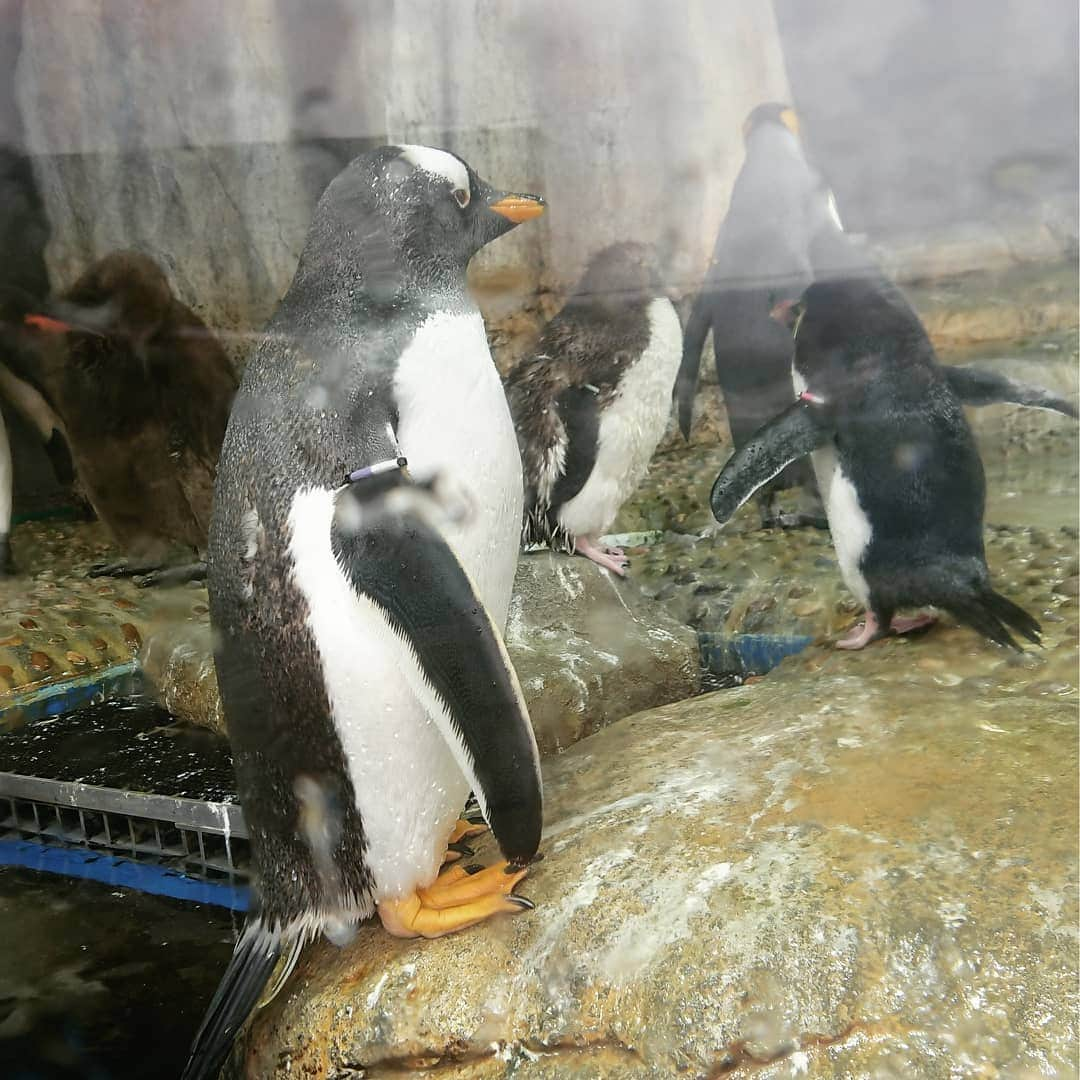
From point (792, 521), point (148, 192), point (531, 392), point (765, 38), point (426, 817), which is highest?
point (765, 38)

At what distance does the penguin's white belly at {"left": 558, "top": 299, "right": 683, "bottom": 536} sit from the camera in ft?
4.51

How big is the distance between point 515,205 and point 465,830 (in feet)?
2.47

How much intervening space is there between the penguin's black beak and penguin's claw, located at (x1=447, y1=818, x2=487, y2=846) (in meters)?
0.73

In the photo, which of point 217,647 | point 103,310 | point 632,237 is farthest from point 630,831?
point 103,310

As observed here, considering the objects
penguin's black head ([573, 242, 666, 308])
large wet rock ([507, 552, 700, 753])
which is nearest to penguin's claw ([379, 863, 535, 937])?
→ large wet rock ([507, 552, 700, 753])

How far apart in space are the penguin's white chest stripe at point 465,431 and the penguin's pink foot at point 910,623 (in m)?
0.57

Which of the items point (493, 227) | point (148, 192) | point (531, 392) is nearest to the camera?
point (148, 192)

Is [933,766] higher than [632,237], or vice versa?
[632,237]

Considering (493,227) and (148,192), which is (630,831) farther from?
(148,192)

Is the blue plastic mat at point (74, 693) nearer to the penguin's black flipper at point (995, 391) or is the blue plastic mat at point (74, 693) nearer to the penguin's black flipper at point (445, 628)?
the penguin's black flipper at point (445, 628)

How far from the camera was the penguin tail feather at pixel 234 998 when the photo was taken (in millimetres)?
1046

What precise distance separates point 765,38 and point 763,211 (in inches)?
7.4

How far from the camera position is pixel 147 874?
1191 mm

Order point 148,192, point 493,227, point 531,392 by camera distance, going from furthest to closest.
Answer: point 531,392, point 493,227, point 148,192
